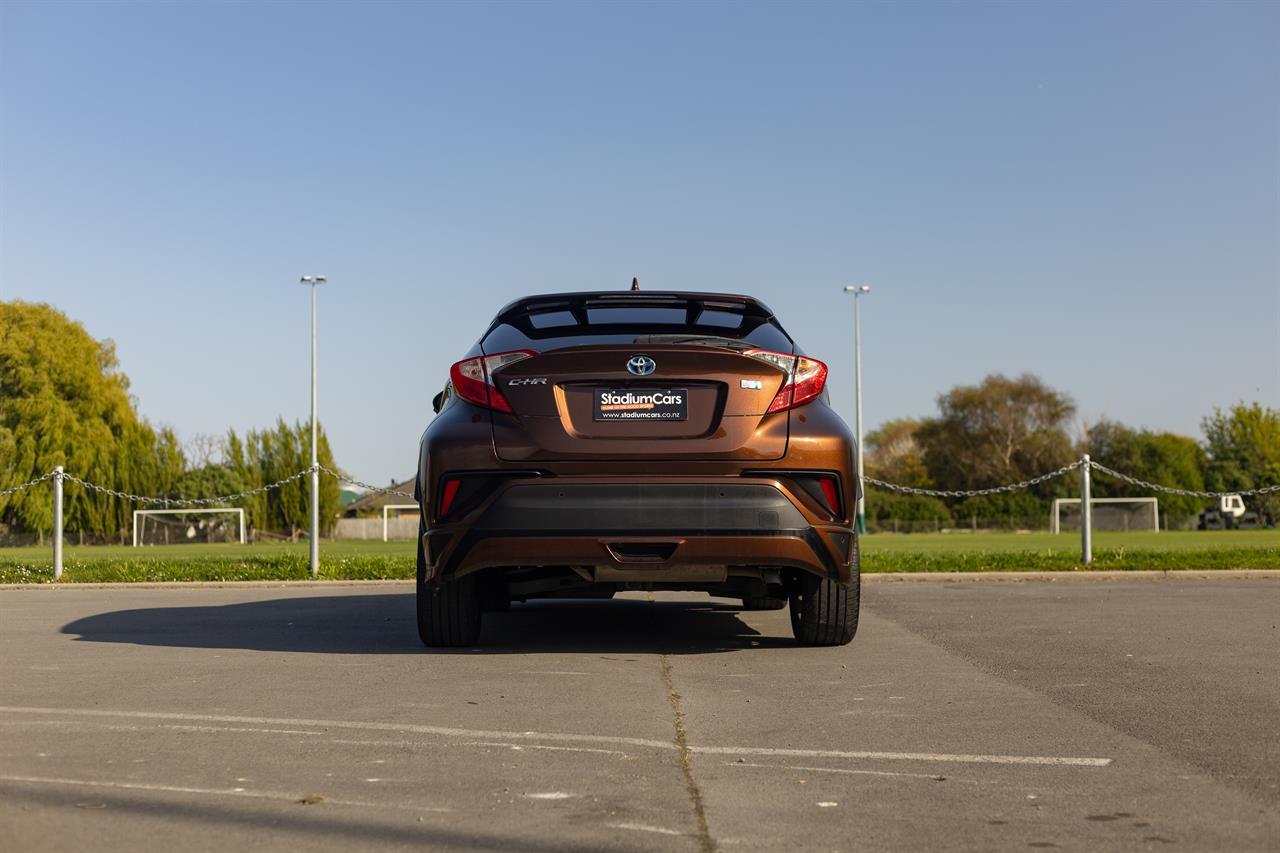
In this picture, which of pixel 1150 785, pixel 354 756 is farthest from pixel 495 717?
pixel 1150 785

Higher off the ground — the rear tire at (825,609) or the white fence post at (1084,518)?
the white fence post at (1084,518)

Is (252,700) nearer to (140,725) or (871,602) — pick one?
(140,725)

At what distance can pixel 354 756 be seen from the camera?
15.4ft

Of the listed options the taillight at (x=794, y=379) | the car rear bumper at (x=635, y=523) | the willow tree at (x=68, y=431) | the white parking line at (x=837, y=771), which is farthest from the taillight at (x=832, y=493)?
the willow tree at (x=68, y=431)

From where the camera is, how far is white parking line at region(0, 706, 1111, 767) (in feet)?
15.2

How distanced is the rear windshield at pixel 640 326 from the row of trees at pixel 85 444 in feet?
A: 174

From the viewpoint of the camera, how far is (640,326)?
730cm

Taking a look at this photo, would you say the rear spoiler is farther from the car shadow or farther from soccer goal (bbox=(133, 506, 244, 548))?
soccer goal (bbox=(133, 506, 244, 548))

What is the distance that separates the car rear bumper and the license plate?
1.06 ft

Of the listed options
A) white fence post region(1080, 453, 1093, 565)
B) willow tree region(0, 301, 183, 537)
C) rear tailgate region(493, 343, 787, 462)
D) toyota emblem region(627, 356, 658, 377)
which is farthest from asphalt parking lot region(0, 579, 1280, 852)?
willow tree region(0, 301, 183, 537)

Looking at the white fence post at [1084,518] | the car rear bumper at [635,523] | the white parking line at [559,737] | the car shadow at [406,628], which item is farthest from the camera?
the white fence post at [1084,518]

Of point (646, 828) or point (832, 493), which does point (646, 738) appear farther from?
point (832, 493)

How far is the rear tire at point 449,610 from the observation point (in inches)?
299

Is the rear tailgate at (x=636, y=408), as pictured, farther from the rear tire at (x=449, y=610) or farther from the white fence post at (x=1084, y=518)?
the white fence post at (x=1084, y=518)
